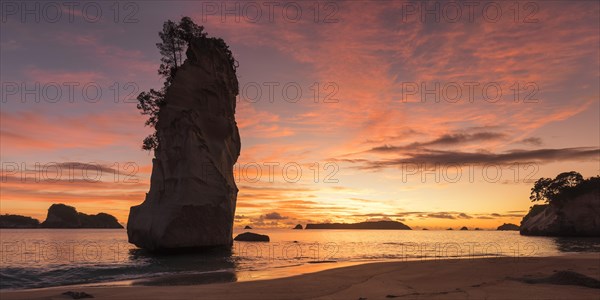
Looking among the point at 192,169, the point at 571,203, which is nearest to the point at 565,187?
the point at 571,203

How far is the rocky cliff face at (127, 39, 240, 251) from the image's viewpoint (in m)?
39.4

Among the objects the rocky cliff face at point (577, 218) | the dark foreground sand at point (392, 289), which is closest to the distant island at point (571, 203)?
the rocky cliff face at point (577, 218)

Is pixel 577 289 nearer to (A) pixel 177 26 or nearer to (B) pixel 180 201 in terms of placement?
(B) pixel 180 201

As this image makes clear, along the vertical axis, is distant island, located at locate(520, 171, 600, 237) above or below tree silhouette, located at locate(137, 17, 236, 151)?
below

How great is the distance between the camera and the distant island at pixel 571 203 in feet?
292

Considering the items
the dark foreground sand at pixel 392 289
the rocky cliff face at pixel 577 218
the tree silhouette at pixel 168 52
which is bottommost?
the rocky cliff face at pixel 577 218

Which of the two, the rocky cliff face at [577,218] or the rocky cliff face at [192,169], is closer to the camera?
the rocky cliff face at [192,169]

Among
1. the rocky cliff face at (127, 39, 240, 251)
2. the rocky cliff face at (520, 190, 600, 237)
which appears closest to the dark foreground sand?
the rocky cliff face at (127, 39, 240, 251)

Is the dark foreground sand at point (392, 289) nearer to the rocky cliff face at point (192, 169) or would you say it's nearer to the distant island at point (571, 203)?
the rocky cliff face at point (192, 169)

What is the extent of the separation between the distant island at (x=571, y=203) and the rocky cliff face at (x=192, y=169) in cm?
8181

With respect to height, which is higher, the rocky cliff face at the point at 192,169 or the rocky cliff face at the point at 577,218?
the rocky cliff face at the point at 192,169

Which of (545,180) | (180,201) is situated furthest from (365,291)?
(545,180)

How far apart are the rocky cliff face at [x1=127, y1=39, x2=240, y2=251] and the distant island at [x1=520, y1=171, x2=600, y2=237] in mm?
81810

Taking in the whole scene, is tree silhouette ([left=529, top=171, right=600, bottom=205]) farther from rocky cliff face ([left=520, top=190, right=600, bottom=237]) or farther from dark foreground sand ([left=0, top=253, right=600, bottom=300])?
dark foreground sand ([left=0, top=253, right=600, bottom=300])
